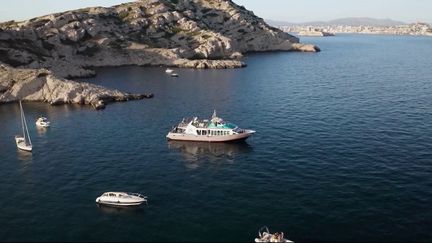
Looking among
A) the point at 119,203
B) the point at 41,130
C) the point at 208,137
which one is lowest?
the point at 119,203

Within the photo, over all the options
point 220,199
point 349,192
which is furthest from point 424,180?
point 220,199

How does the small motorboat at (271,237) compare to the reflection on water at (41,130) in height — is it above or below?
below

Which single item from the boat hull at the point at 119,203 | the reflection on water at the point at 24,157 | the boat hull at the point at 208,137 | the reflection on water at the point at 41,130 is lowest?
the boat hull at the point at 119,203

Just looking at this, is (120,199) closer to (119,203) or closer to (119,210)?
(119,203)

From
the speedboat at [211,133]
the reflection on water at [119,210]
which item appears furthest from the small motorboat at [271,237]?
the speedboat at [211,133]

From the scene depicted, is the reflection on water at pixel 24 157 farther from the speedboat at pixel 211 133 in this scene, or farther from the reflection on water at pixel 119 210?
the speedboat at pixel 211 133

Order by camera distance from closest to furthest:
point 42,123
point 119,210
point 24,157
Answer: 1. point 119,210
2. point 24,157
3. point 42,123

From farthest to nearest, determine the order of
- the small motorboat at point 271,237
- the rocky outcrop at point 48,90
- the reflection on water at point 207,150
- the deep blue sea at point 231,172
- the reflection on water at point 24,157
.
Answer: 1. the rocky outcrop at point 48,90
2. the reflection on water at point 207,150
3. the reflection on water at point 24,157
4. the deep blue sea at point 231,172
5. the small motorboat at point 271,237

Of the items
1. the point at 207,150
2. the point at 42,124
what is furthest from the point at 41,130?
the point at 207,150
